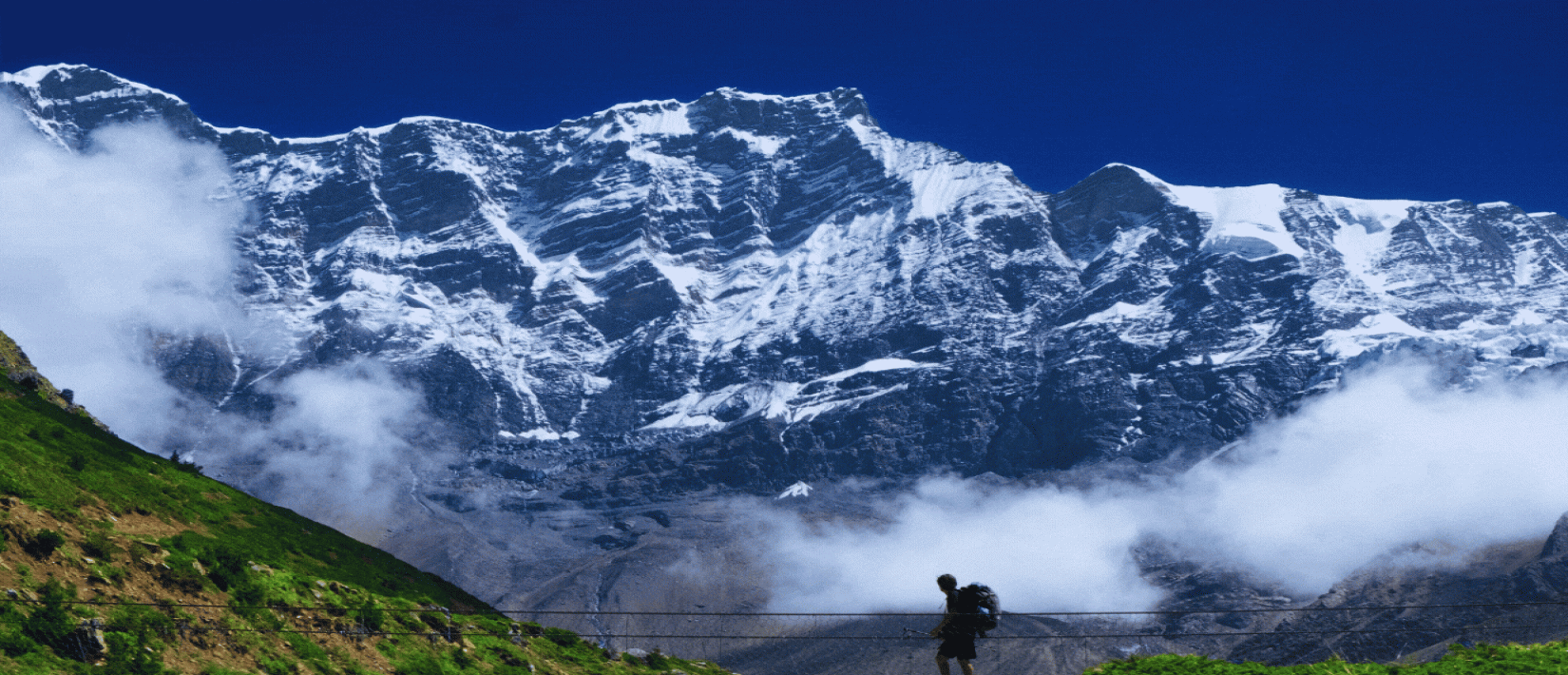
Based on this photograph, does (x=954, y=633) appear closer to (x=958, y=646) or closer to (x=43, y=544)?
(x=958, y=646)

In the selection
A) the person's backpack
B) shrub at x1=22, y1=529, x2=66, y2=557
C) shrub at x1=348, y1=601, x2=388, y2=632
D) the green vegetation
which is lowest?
the green vegetation

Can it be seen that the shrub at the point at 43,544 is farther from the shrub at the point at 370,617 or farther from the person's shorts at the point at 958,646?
the person's shorts at the point at 958,646

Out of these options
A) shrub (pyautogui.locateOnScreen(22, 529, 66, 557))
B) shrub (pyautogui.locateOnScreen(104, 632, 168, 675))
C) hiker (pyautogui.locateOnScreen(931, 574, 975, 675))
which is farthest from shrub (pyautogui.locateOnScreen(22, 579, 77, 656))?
hiker (pyautogui.locateOnScreen(931, 574, 975, 675))

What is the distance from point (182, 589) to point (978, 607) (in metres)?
18.4

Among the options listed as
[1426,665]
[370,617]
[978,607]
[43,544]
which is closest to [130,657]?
[43,544]

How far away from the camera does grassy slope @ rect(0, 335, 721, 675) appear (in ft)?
87.4

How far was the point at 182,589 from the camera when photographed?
30.2 meters

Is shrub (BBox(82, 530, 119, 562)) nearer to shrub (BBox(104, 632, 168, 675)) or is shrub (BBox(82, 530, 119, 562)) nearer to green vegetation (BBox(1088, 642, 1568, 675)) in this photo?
shrub (BBox(104, 632, 168, 675))

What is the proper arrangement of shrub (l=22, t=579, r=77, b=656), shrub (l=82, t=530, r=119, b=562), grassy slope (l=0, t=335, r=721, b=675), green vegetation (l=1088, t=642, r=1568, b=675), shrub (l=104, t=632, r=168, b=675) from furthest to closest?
shrub (l=82, t=530, r=119, b=562) → green vegetation (l=1088, t=642, r=1568, b=675) → grassy slope (l=0, t=335, r=721, b=675) → shrub (l=104, t=632, r=168, b=675) → shrub (l=22, t=579, r=77, b=656)

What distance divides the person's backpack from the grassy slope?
49.4ft

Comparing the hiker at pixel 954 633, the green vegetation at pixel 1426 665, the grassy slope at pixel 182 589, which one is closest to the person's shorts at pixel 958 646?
the hiker at pixel 954 633

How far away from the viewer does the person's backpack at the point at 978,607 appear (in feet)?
84.1

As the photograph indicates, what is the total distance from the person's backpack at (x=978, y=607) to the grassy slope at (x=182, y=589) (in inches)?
593

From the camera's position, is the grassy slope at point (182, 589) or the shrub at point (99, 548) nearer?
the grassy slope at point (182, 589)
